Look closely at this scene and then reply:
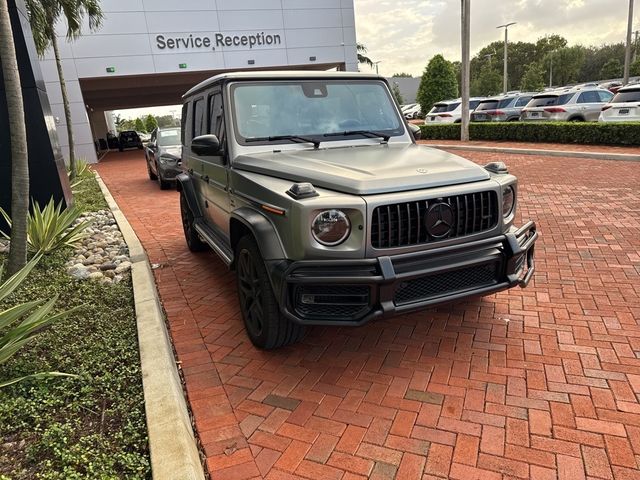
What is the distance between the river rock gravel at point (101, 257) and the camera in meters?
4.82

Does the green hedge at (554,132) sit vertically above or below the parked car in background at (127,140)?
below

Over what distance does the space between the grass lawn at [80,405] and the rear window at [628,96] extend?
611 inches

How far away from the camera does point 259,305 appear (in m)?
3.18

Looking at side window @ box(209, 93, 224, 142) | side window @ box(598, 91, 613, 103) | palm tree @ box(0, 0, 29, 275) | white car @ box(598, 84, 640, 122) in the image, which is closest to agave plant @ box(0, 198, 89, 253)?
palm tree @ box(0, 0, 29, 275)

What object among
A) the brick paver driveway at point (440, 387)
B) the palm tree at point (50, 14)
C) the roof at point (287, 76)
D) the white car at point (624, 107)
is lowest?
the brick paver driveway at point (440, 387)

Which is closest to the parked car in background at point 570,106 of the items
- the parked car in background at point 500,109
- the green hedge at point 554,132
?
the green hedge at point 554,132

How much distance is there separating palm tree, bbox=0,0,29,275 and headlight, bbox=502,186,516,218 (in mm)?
4283

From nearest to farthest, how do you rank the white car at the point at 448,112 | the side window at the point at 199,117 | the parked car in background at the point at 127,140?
the side window at the point at 199,117 < the white car at the point at 448,112 < the parked car in background at the point at 127,140

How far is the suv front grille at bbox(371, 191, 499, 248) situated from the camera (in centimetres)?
273

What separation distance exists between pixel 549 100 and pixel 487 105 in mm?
3844

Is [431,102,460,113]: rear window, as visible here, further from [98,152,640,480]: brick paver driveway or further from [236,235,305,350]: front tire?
[236,235,305,350]: front tire

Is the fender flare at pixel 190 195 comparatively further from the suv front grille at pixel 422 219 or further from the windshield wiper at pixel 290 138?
the suv front grille at pixel 422 219

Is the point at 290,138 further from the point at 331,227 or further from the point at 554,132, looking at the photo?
the point at 554,132

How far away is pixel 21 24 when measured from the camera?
625 cm
